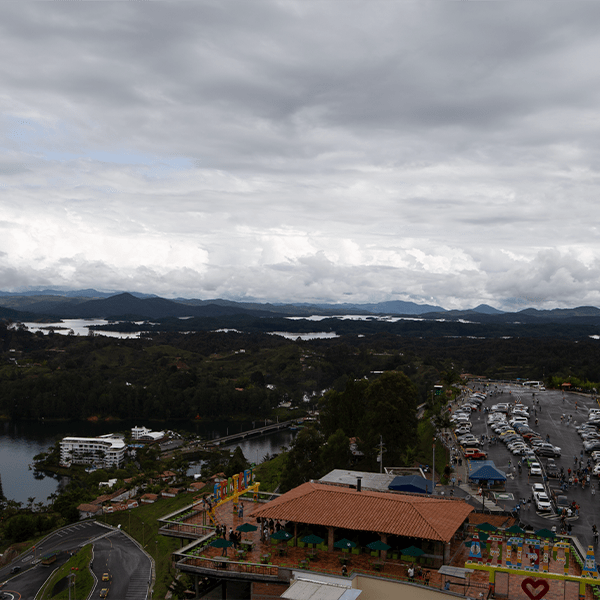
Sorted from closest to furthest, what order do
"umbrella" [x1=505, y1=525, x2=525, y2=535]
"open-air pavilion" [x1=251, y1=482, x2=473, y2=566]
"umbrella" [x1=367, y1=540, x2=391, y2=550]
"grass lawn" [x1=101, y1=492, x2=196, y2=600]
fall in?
"umbrella" [x1=367, y1=540, x2=391, y2=550] < "open-air pavilion" [x1=251, y1=482, x2=473, y2=566] < "umbrella" [x1=505, y1=525, x2=525, y2=535] < "grass lawn" [x1=101, y1=492, x2=196, y2=600]

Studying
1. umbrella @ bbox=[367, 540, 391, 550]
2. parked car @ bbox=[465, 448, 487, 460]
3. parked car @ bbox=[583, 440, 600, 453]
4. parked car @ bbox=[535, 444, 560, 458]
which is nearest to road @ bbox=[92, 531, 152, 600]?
umbrella @ bbox=[367, 540, 391, 550]

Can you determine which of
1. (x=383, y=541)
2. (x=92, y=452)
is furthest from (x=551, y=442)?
(x=92, y=452)

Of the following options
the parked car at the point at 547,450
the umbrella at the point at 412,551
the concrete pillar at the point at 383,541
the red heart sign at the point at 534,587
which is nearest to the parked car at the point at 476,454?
the parked car at the point at 547,450

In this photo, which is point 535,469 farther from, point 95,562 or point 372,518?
point 95,562

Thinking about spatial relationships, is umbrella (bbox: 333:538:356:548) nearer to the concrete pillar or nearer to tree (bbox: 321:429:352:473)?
the concrete pillar

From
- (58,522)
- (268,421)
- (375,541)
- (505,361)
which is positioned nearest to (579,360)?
(505,361)

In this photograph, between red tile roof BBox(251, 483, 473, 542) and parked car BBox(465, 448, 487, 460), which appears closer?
red tile roof BBox(251, 483, 473, 542)
